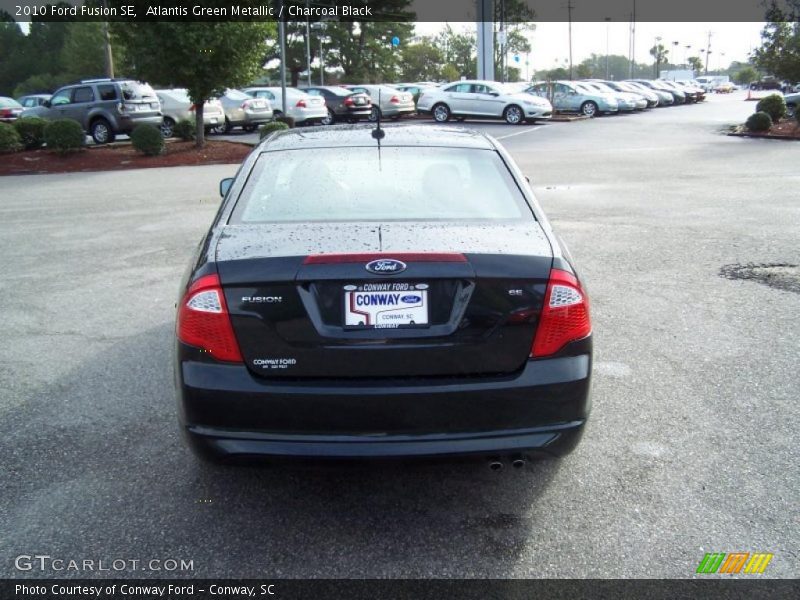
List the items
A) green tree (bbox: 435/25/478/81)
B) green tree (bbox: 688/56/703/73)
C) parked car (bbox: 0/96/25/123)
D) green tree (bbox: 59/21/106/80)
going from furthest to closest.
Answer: green tree (bbox: 688/56/703/73), green tree (bbox: 435/25/478/81), green tree (bbox: 59/21/106/80), parked car (bbox: 0/96/25/123)

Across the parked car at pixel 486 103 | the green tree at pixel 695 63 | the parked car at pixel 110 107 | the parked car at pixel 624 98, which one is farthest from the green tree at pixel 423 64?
the green tree at pixel 695 63

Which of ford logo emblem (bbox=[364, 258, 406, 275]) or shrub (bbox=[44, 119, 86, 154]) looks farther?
shrub (bbox=[44, 119, 86, 154])

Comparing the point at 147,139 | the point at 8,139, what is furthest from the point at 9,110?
the point at 147,139

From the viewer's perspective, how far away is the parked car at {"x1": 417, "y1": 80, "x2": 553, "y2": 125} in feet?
101

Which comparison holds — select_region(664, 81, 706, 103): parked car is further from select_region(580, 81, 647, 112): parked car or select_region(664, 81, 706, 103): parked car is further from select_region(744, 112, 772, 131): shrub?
select_region(744, 112, 772, 131): shrub

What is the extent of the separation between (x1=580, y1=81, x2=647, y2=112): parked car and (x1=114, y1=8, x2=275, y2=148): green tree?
22503 mm

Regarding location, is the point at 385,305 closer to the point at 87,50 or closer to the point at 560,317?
the point at 560,317

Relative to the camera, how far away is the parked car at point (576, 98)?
3619cm

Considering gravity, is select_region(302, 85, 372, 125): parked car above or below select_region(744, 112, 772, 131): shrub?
above

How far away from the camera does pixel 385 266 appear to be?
2.88 meters

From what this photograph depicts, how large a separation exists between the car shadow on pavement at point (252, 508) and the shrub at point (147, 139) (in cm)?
1669

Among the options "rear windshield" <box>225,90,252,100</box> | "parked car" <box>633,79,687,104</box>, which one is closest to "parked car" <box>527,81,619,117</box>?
"parked car" <box>633,79,687,104</box>

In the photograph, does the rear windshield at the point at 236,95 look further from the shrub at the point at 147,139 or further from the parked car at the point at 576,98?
the parked car at the point at 576,98

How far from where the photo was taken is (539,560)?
2.95 meters
